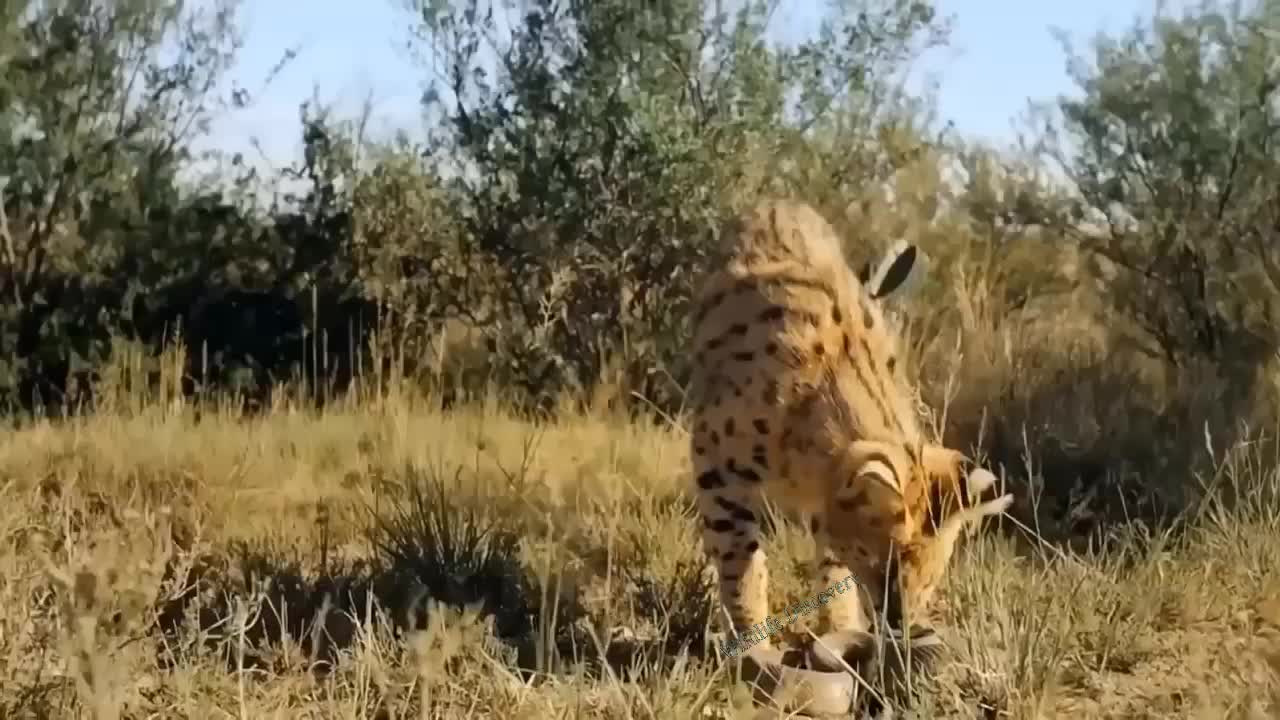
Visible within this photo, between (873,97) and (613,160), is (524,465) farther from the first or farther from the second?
(873,97)

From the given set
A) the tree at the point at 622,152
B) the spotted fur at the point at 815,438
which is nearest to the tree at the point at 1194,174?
the tree at the point at 622,152

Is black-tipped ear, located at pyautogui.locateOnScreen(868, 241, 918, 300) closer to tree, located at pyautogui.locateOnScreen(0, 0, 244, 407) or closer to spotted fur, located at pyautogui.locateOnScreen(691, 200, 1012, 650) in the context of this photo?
spotted fur, located at pyautogui.locateOnScreen(691, 200, 1012, 650)

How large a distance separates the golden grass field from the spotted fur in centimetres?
29

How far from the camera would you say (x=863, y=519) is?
16.5ft

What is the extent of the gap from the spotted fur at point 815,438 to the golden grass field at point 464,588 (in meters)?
0.29

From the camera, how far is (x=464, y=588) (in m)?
5.69

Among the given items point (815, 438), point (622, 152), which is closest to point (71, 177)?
point (622, 152)

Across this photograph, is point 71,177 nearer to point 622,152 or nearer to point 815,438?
point 622,152

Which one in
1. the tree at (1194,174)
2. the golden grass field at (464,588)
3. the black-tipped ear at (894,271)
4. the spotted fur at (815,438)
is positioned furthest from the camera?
the tree at (1194,174)

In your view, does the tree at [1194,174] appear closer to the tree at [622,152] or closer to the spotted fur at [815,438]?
the tree at [622,152]

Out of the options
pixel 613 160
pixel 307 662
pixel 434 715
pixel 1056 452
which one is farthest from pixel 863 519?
pixel 613 160

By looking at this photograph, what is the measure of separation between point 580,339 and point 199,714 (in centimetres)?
631

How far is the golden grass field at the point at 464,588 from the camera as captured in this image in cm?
441

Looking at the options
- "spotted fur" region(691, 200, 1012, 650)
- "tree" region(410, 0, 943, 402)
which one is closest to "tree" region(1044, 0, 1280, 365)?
"tree" region(410, 0, 943, 402)
